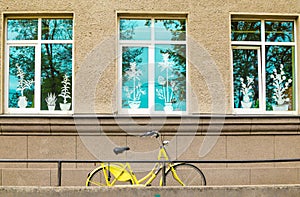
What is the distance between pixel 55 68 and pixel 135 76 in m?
1.70

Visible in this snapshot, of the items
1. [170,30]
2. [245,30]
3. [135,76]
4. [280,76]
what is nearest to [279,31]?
[245,30]

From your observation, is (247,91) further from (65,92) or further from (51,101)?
(51,101)

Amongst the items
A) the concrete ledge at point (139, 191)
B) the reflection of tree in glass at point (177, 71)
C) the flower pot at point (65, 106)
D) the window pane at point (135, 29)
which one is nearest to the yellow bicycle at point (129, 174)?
the concrete ledge at point (139, 191)

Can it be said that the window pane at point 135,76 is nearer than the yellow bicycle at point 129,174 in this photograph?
No

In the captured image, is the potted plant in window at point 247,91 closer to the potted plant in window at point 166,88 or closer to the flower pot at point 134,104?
the potted plant in window at point 166,88

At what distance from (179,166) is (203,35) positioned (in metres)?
3.12

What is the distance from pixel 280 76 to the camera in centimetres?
1071

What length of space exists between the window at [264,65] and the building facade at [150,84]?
0.8 inches

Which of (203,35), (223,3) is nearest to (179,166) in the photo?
(203,35)

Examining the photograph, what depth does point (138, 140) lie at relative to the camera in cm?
1005

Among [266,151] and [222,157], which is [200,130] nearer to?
[222,157]

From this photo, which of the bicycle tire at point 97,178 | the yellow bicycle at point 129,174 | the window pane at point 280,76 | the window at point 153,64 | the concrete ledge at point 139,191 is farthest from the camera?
the window pane at point 280,76

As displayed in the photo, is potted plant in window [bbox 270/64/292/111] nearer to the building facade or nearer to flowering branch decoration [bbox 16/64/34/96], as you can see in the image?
the building facade

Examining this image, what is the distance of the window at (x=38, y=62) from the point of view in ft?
34.2
